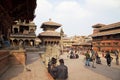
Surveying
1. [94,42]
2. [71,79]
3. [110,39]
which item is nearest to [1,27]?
[71,79]

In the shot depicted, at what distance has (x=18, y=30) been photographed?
→ 153 feet

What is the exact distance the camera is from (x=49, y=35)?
5047cm

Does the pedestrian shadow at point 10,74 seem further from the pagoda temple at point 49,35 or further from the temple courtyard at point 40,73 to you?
the pagoda temple at point 49,35

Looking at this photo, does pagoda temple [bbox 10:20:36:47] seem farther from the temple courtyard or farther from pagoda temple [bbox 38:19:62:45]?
the temple courtyard

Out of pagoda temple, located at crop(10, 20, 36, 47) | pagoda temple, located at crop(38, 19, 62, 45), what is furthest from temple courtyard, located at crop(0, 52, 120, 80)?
pagoda temple, located at crop(38, 19, 62, 45)

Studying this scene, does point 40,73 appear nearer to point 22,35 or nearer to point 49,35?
point 22,35

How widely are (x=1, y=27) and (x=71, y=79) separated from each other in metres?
5.87

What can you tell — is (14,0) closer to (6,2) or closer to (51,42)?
(6,2)

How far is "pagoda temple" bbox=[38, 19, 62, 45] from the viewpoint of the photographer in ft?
167

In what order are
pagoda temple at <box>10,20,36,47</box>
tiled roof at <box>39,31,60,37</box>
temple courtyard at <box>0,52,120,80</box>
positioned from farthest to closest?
tiled roof at <box>39,31,60,37</box> → pagoda temple at <box>10,20,36,47</box> → temple courtyard at <box>0,52,120,80</box>

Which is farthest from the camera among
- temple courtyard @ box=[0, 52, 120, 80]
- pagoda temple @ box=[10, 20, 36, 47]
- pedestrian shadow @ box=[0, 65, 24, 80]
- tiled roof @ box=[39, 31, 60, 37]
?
tiled roof @ box=[39, 31, 60, 37]

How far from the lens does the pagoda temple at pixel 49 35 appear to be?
50.8 meters

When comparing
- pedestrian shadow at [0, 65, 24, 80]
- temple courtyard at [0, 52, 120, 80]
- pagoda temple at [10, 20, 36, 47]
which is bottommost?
temple courtyard at [0, 52, 120, 80]

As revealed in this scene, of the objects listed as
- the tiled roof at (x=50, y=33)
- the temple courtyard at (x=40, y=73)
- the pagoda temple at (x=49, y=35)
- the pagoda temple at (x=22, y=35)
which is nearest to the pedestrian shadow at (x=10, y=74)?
the temple courtyard at (x=40, y=73)
